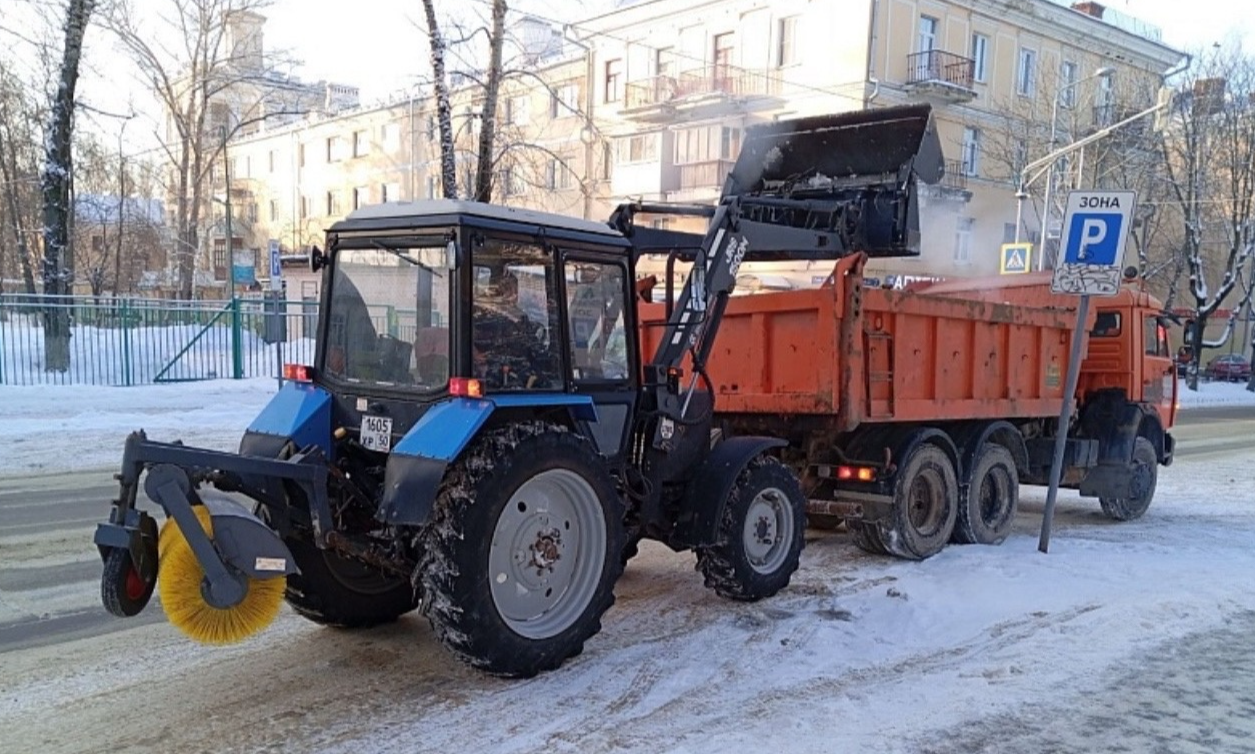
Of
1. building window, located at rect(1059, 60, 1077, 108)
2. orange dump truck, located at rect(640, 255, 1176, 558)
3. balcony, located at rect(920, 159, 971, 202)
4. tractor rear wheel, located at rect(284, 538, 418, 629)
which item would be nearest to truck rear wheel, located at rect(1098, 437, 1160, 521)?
orange dump truck, located at rect(640, 255, 1176, 558)

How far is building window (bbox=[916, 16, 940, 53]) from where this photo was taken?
3222 centimetres

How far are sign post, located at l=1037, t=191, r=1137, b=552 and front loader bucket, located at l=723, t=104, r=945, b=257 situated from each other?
1.20 meters

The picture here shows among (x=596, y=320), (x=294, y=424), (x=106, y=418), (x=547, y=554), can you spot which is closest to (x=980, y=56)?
(x=106, y=418)

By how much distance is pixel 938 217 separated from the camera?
1142 inches

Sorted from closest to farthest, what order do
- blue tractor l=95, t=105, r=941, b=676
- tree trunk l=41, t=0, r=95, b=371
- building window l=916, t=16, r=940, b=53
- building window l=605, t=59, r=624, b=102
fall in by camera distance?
1. blue tractor l=95, t=105, r=941, b=676
2. tree trunk l=41, t=0, r=95, b=371
3. building window l=916, t=16, r=940, b=53
4. building window l=605, t=59, r=624, b=102

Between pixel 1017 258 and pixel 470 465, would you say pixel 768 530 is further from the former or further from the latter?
pixel 1017 258

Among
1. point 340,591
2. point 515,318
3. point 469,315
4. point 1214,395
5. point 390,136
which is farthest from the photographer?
point 390,136

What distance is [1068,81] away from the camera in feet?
116

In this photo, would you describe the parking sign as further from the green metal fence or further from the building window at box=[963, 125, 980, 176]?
the building window at box=[963, 125, 980, 176]

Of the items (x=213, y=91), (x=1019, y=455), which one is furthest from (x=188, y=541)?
(x=213, y=91)

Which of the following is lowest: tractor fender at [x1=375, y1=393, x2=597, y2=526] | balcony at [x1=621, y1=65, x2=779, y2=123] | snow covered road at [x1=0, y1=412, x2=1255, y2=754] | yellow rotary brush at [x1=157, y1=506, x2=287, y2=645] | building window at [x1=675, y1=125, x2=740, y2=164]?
snow covered road at [x1=0, y1=412, x2=1255, y2=754]

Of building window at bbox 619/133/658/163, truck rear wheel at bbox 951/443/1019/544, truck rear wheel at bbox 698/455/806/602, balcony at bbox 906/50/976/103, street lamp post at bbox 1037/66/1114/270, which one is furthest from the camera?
building window at bbox 619/133/658/163

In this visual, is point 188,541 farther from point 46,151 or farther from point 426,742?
point 46,151

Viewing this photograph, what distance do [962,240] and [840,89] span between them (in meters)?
7.79
